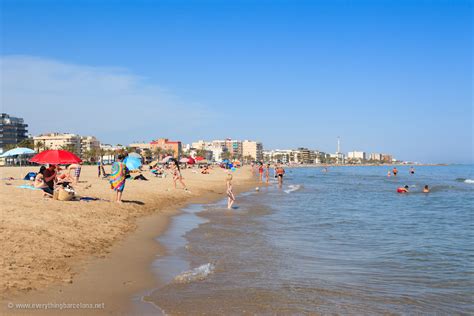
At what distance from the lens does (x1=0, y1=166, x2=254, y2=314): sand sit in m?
5.97

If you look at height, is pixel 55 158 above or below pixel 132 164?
above

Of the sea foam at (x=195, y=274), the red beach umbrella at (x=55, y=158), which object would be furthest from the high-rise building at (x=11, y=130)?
the sea foam at (x=195, y=274)

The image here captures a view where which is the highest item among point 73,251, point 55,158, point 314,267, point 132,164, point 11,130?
point 11,130

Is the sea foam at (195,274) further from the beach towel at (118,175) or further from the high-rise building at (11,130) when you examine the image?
the high-rise building at (11,130)

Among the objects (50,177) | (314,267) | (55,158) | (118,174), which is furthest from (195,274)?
(55,158)

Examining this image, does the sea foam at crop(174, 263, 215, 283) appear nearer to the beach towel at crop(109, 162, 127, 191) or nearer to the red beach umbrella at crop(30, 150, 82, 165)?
the beach towel at crop(109, 162, 127, 191)

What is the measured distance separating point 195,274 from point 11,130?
548 ft

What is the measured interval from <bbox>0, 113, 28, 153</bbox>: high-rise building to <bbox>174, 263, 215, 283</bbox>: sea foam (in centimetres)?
16026

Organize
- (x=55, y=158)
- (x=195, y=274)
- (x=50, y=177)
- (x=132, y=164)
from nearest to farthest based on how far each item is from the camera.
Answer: (x=195, y=274) < (x=50, y=177) < (x=55, y=158) < (x=132, y=164)

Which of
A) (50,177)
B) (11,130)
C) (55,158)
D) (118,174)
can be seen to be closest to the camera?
(50,177)

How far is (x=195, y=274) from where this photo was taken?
757cm

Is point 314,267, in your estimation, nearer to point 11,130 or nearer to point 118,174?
point 118,174

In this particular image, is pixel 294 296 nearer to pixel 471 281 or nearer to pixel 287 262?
pixel 287 262

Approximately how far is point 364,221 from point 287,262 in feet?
26.9
